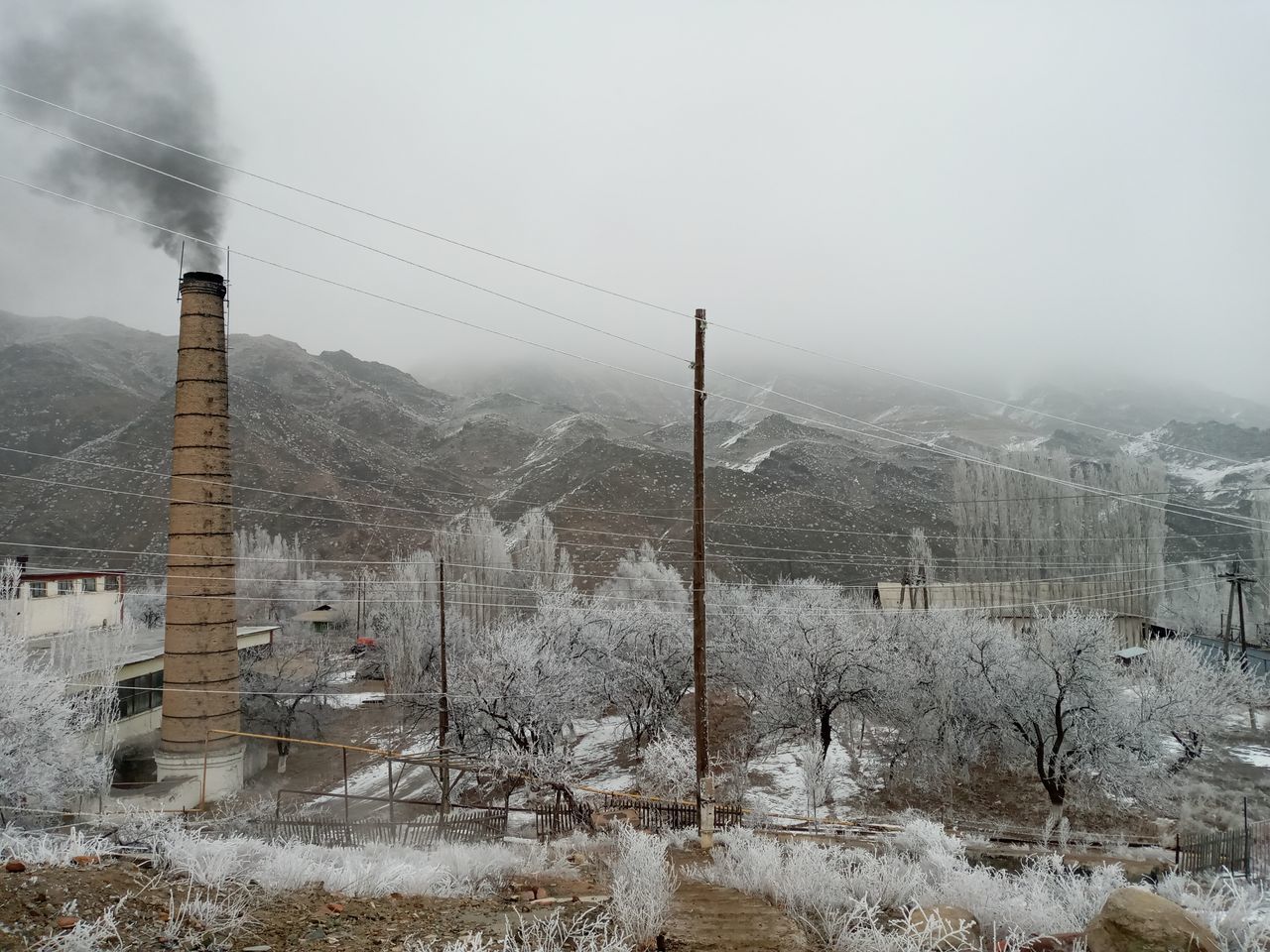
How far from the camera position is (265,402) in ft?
431

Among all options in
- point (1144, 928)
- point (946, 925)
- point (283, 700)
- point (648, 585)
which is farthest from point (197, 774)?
point (648, 585)

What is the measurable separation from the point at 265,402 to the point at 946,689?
128 m

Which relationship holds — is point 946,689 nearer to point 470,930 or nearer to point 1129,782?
point 1129,782

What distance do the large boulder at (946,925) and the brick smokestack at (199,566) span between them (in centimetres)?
2179

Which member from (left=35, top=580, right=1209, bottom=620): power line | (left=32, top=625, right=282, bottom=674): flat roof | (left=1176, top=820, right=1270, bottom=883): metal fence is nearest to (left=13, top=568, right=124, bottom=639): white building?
(left=32, top=625, right=282, bottom=674): flat roof

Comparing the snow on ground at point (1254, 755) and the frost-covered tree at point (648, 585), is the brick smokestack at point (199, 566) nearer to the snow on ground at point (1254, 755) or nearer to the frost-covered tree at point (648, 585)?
Answer: the frost-covered tree at point (648, 585)

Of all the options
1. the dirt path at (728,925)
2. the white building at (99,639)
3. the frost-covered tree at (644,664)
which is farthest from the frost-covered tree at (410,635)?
the dirt path at (728,925)

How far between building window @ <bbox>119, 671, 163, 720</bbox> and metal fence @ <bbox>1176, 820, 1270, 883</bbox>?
1207 inches

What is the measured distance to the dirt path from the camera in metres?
8.03

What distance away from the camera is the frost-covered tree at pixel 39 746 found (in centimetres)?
1761

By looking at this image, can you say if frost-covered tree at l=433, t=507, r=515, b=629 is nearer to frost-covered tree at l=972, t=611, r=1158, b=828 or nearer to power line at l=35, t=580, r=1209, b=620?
power line at l=35, t=580, r=1209, b=620

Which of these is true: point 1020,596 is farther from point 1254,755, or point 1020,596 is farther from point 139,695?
point 139,695

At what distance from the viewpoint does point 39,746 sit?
18.8m

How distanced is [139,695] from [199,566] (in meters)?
9.70
